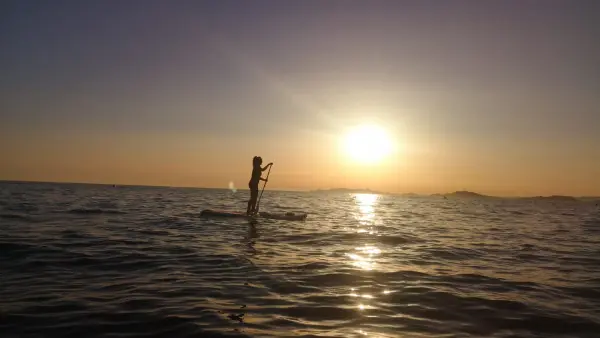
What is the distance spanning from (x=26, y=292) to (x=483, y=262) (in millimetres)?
12134

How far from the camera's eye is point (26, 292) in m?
7.64

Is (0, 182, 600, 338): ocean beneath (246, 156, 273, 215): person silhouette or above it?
beneath

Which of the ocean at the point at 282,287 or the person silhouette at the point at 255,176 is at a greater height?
the person silhouette at the point at 255,176

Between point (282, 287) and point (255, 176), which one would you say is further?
point (255, 176)

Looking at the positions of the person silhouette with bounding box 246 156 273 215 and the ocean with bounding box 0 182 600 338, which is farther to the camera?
the person silhouette with bounding box 246 156 273 215

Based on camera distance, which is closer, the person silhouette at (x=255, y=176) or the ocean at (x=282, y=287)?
the ocean at (x=282, y=287)

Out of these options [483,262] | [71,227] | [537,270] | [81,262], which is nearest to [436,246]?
[483,262]

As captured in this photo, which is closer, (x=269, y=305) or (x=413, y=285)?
(x=269, y=305)

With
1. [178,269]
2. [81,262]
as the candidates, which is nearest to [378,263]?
[178,269]

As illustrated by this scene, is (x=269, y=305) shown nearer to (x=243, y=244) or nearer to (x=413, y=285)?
(x=413, y=285)

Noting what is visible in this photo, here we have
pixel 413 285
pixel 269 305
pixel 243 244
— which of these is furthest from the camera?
pixel 243 244

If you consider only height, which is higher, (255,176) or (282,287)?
(255,176)

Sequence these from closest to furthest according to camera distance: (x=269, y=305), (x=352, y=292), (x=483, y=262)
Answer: (x=269, y=305) → (x=352, y=292) → (x=483, y=262)

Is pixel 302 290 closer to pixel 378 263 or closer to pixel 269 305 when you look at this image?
pixel 269 305
